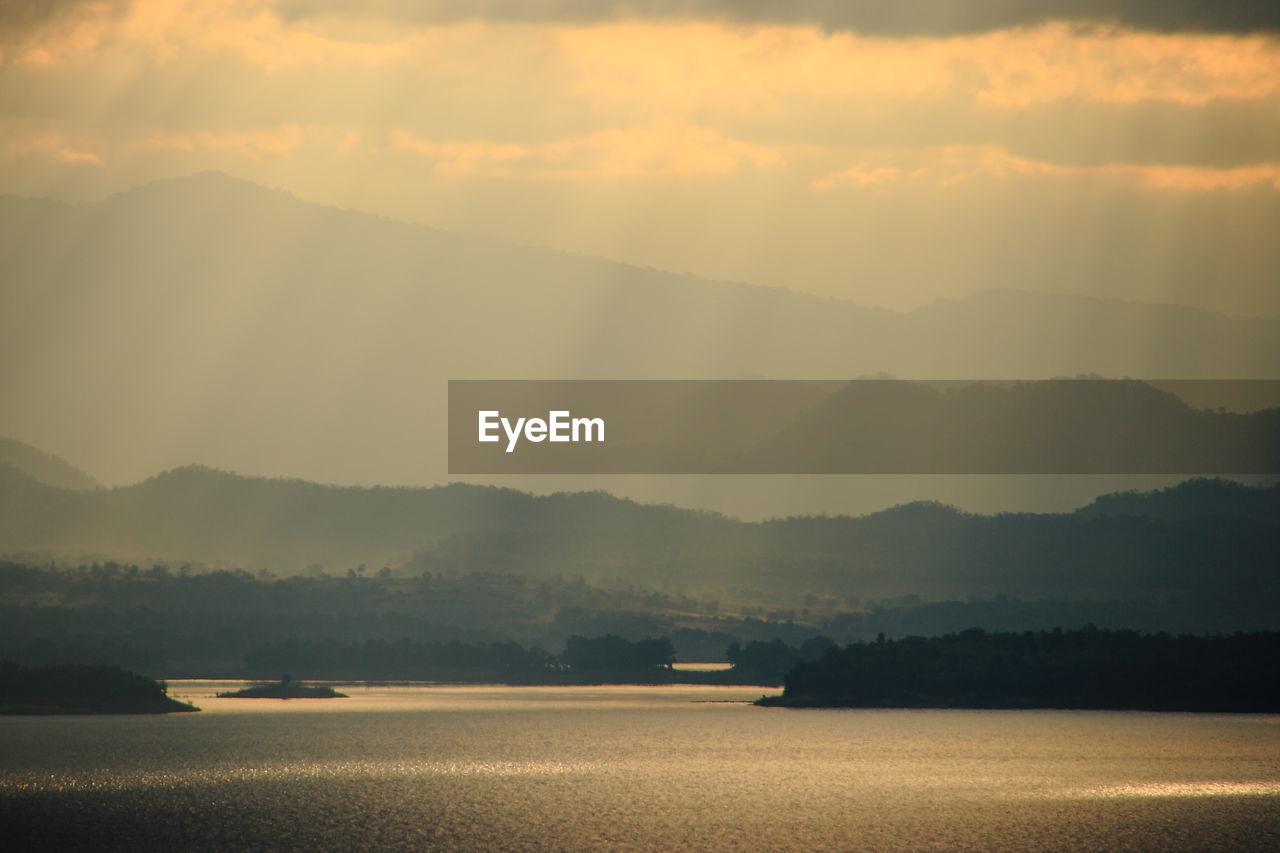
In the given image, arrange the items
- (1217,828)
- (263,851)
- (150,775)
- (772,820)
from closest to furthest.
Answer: (263,851) → (1217,828) → (772,820) → (150,775)

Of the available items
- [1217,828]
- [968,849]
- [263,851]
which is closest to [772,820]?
[968,849]

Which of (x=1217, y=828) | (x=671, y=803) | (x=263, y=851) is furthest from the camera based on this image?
(x=671, y=803)

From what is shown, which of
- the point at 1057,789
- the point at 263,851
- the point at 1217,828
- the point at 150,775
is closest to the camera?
the point at 263,851

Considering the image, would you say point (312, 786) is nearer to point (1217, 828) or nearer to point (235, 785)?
point (235, 785)

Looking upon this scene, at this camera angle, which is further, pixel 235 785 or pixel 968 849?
pixel 235 785

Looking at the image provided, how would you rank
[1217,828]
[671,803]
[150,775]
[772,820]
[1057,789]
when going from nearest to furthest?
[1217,828] < [772,820] < [671,803] < [1057,789] < [150,775]

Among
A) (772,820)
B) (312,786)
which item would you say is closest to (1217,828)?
(772,820)

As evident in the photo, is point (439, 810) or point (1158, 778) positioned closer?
point (439, 810)

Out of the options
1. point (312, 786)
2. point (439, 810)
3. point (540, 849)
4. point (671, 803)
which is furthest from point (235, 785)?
point (540, 849)

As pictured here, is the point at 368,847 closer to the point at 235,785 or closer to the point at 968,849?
the point at 968,849
